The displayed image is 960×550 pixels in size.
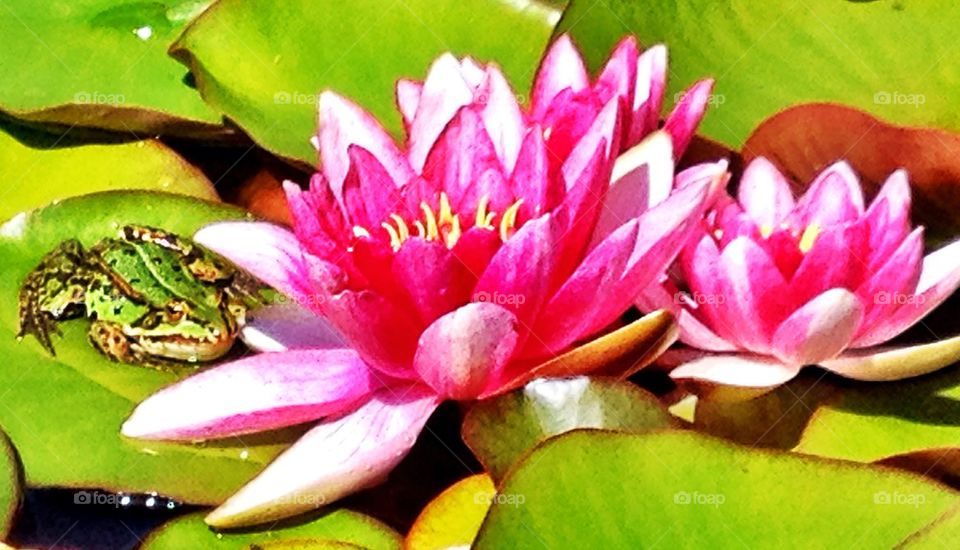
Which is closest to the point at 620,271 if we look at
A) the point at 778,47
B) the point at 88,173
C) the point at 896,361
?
the point at 896,361

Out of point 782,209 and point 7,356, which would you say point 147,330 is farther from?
point 782,209

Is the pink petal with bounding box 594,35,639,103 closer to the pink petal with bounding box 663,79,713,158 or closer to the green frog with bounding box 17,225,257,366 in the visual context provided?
the pink petal with bounding box 663,79,713,158

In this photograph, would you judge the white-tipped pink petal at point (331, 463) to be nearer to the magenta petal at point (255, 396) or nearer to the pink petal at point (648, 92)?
the magenta petal at point (255, 396)

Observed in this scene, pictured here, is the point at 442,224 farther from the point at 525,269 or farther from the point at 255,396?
the point at 255,396

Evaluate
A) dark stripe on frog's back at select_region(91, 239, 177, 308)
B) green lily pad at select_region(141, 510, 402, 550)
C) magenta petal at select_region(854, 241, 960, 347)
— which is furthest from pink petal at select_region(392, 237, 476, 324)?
dark stripe on frog's back at select_region(91, 239, 177, 308)

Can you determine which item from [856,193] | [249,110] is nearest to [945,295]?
[856,193]

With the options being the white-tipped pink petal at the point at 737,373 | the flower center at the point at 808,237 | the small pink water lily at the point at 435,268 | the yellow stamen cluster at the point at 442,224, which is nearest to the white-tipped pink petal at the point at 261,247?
the small pink water lily at the point at 435,268
